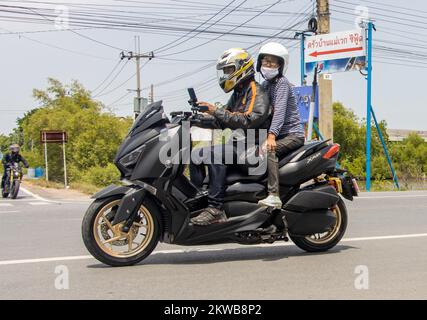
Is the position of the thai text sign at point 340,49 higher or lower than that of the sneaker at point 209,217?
higher

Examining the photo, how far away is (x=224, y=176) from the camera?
16.8 feet

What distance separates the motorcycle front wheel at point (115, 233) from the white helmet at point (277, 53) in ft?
6.08

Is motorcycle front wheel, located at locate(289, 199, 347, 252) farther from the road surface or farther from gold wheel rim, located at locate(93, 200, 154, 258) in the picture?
gold wheel rim, located at locate(93, 200, 154, 258)

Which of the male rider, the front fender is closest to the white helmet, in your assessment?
the male rider

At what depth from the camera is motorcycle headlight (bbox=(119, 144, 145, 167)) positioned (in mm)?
4961

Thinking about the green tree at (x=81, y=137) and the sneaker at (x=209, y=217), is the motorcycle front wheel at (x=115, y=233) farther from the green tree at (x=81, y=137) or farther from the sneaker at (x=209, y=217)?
the green tree at (x=81, y=137)

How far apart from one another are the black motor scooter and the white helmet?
33.7 inches

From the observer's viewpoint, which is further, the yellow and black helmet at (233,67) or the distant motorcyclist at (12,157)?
the distant motorcyclist at (12,157)

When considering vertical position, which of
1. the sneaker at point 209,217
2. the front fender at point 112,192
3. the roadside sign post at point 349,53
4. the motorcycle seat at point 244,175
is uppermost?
the roadside sign post at point 349,53

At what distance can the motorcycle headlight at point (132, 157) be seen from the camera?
16.3ft
